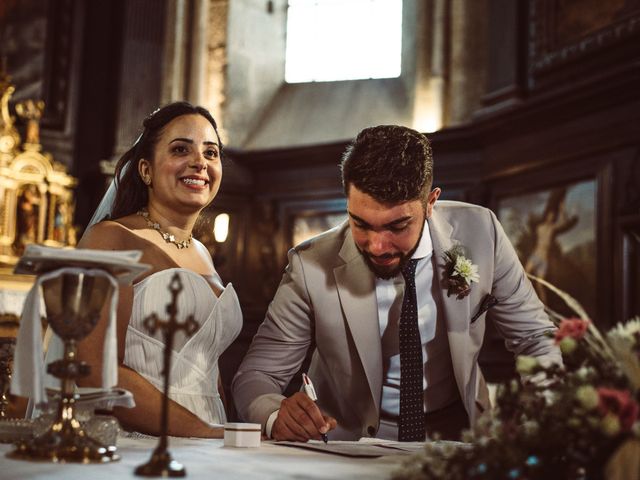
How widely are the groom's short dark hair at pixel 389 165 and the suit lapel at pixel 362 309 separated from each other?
333mm

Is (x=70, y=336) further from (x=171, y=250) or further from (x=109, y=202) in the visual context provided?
(x=109, y=202)

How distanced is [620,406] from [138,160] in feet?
8.02

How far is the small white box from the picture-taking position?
2.42 metres

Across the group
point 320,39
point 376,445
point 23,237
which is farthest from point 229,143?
point 376,445

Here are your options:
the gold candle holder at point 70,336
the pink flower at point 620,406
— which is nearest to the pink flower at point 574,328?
the pink flower at point 620,406

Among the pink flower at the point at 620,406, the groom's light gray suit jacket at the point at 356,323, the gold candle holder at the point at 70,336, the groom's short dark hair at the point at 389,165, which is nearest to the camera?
the pink flower at the point at 620,406

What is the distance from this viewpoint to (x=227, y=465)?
1.99 metres

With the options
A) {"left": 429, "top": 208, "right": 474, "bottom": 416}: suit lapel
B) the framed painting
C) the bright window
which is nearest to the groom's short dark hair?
{"left": 429, "top": 208, "right": 474, "bottom": 416}: suit lapel

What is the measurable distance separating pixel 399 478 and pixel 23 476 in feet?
2.28

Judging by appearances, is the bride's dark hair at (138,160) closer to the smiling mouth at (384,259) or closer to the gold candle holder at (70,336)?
the smiling mouth at (384,259)

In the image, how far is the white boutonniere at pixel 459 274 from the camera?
10.7 feet

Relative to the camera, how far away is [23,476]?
1.71m

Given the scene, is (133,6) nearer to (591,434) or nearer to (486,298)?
(486,298)

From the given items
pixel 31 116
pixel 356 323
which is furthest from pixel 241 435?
pixel 31 116
